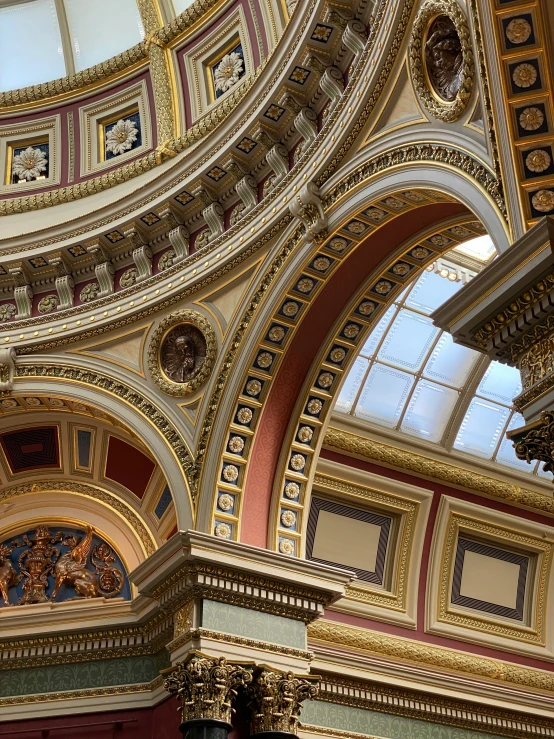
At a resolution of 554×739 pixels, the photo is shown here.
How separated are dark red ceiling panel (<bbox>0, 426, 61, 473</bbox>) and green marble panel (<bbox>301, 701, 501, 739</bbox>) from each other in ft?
15.4

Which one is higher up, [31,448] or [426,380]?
A: [426,380]

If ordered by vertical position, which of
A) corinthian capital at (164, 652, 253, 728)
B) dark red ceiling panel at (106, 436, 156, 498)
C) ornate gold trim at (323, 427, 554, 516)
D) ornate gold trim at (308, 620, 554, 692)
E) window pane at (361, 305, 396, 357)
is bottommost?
corinthian capital at (164, 652, 253, 728)

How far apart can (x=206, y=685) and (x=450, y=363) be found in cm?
637

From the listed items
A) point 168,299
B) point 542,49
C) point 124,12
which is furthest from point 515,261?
point 124,12


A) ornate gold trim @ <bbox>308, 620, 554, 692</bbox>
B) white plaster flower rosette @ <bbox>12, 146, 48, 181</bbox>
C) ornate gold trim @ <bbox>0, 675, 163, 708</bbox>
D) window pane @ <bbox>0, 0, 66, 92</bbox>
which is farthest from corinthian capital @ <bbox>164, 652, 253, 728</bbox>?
window pane @ <bbox>0, 0, 66, 92</bbox>

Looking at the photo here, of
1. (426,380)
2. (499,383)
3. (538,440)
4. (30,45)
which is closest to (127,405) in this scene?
(426,380)

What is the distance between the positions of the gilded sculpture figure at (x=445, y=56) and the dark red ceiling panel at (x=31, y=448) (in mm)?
7198

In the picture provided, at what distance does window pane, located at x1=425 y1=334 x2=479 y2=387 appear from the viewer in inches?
545

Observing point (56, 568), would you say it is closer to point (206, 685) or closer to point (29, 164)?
point (206, 685)

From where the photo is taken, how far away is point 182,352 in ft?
37.0

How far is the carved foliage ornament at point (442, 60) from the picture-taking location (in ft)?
22.6

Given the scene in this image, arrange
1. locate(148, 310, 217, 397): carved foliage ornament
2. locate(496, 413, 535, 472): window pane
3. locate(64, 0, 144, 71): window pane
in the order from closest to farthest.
→ locate(148, 310, 217, 397): carved foliage ornament → locate(64, 0, 144, 71): window pane → locate(496, 413, 535, 472): window pane

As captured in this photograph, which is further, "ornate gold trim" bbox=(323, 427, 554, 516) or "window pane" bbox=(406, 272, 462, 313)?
"window pane" bbox=(406, 272, 462, 313)

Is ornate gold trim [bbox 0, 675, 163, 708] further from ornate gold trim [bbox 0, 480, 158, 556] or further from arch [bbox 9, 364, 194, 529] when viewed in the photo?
arch [bbox 9, 364, 194, 529]
